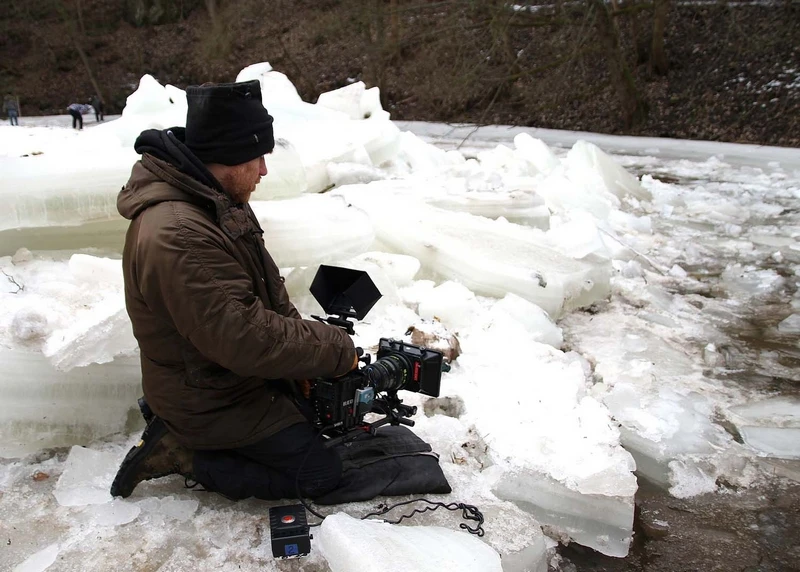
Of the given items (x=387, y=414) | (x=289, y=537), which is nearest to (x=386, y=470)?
(x=387, y=414)

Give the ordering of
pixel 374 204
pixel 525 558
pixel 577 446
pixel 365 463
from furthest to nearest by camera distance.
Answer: pixel 374 204, pixel 577 446, pixel 365 463, pixel 525 558

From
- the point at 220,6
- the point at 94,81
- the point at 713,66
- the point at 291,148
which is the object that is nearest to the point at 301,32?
the point at 220,6

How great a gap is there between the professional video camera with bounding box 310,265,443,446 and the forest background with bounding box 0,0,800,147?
398 inches

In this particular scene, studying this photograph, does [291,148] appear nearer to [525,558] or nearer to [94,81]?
[525,558]

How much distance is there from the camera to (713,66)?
15.4 m

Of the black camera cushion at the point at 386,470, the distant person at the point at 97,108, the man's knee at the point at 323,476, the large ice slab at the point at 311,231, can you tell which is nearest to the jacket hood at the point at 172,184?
the man's knee at the point at 323,476

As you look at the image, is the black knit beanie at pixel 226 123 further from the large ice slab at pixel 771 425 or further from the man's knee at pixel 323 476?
the large ice slab at pixel 771 425

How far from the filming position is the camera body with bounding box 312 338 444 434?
2266 millimetres

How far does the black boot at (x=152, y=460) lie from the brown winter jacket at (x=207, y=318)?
0.07 metres

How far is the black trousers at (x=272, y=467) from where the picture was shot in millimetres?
2301

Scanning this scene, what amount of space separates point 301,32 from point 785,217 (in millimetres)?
22222

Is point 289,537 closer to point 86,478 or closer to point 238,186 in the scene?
point 86,478

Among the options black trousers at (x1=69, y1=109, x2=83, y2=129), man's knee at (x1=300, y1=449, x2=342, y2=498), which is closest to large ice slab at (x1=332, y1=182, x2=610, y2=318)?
man's knee at (x1=300, y1=449, x2=342, y2=498)

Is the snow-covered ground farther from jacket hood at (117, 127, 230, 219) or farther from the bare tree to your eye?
the bare tree
